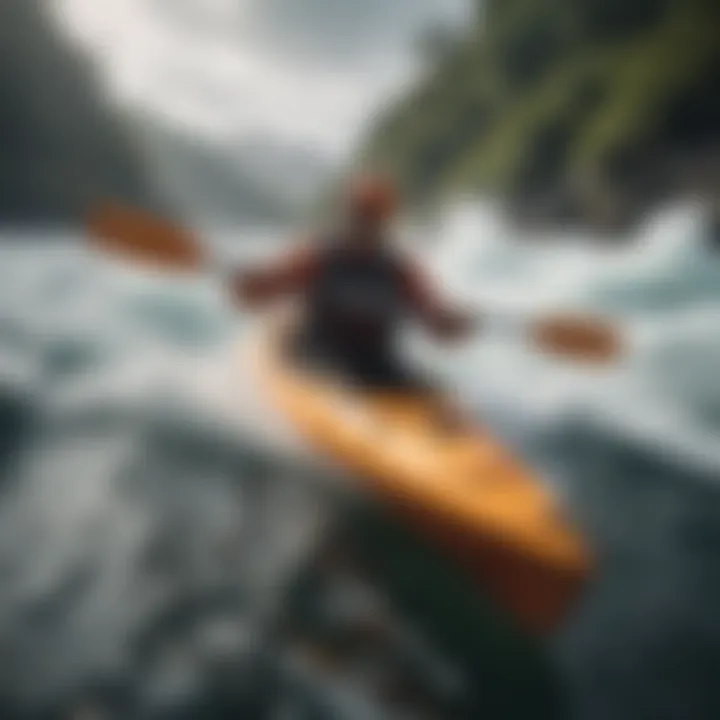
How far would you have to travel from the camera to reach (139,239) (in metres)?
1.04

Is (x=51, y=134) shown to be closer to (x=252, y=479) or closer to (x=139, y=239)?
(x=139, y=239)

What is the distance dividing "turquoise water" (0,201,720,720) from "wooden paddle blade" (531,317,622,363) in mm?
24

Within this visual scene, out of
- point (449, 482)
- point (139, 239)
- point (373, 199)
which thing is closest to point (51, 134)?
point (139, 239)

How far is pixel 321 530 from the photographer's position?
1.01 metres

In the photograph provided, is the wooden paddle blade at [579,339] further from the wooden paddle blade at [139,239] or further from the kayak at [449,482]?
the wooden paddle blade at [139,239]

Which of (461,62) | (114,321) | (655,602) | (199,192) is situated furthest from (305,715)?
(461,62)

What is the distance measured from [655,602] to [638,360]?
0.30 metres

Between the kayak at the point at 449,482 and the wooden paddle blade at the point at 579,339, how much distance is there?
0.47 feet

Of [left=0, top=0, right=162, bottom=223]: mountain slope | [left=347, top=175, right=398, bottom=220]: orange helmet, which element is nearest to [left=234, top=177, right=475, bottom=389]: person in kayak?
[left=347, top=175, right=398, bottom=220]: orange helmet

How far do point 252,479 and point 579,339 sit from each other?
1.33ft

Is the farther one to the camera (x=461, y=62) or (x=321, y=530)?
(x=461, y=62)

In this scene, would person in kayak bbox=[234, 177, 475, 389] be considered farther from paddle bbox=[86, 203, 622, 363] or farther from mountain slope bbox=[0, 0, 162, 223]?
mountain slope bbox=[0, 0, 162, 223]

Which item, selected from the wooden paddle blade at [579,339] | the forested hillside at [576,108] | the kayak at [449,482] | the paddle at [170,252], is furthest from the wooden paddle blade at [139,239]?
the wooden paddle blade at [579,339]

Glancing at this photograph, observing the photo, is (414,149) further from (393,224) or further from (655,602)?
(655,602)
